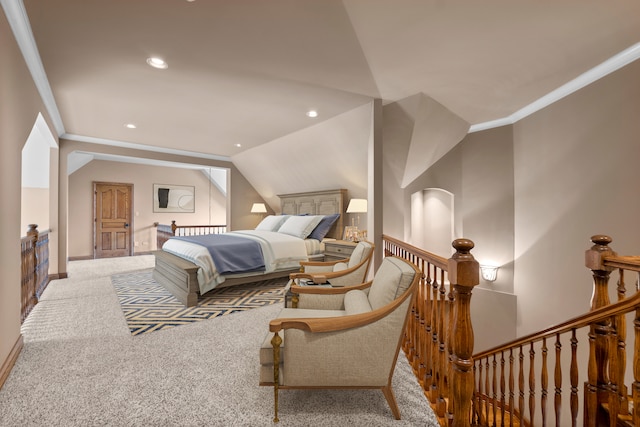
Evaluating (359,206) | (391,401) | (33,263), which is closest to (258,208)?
(359,206)

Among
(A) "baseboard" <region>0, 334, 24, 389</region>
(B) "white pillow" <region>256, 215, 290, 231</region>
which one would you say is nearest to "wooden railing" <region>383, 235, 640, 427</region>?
(A) "baseboard" <region>0, 334, 24, 389</region>

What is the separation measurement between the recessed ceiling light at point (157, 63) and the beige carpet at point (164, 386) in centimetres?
252

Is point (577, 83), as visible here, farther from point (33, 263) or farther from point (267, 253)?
point (33, 263)

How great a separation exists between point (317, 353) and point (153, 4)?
2.43m

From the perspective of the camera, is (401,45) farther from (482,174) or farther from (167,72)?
(482,174)

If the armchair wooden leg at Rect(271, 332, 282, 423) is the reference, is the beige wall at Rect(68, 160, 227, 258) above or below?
above

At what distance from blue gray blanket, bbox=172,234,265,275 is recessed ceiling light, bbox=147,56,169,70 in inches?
84.2

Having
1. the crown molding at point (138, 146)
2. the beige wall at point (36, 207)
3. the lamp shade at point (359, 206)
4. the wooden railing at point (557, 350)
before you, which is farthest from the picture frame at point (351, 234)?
the beige wall at point (36, 207)

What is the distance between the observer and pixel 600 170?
2.79 m

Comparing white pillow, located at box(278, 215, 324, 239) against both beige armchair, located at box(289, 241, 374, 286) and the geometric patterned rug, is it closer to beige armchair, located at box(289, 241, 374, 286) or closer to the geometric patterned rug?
the geometric patterned rug

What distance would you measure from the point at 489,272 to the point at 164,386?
14.2ft

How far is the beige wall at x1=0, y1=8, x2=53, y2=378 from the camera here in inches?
76.8

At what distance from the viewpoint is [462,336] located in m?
1.30

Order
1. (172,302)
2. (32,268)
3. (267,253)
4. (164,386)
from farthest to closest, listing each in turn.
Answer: (267,253) < (172,302) < (32,268) < (164,386)
